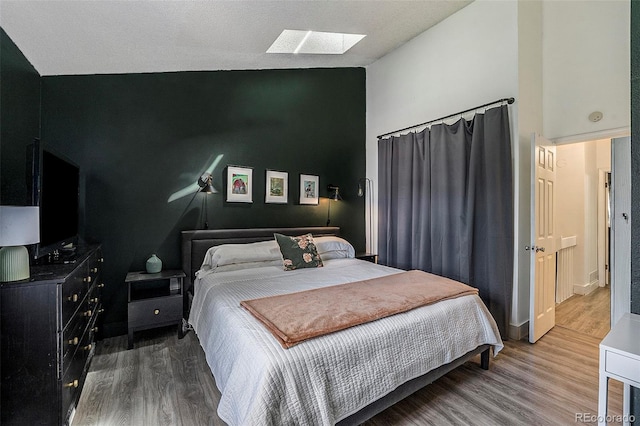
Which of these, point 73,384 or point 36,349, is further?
point 73,384

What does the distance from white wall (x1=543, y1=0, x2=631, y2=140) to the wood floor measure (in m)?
2.18

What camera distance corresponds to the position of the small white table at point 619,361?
3.75ft

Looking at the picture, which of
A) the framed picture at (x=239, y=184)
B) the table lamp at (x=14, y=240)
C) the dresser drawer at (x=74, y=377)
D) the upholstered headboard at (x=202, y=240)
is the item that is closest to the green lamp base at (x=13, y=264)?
the table lamp at (x=14, y=240)

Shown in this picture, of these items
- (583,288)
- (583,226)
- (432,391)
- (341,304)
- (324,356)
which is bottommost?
(432,391)

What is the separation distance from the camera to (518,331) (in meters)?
2.83

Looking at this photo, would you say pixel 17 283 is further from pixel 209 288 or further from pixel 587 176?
pixel 587 176

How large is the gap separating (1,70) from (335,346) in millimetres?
2774

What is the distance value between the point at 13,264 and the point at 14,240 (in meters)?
0.12

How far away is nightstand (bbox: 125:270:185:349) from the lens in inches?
103

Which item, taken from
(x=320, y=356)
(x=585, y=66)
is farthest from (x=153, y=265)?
(x=585, y=66)

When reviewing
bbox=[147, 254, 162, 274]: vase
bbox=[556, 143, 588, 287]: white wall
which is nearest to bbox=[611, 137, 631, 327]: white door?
bbox=[556, 143, 588, 287]: white wall

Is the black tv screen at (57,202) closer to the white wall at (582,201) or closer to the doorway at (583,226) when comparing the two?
the doorway at (583,226)

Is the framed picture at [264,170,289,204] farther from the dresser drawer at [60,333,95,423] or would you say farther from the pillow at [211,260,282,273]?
the dresser drawer at [60,333,95,423]

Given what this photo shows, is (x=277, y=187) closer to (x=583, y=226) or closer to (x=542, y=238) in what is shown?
(x=542, y=238)
